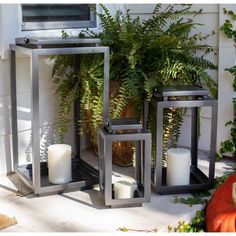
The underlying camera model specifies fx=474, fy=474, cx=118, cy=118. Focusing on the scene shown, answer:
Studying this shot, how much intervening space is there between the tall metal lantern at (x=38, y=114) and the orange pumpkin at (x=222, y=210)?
63 cm

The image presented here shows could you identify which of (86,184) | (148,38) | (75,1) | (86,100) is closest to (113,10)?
(75,1)

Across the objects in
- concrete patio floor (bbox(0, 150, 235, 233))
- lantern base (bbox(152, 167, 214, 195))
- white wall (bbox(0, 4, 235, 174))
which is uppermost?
white wall (bbox(0, 4, 235, 174))

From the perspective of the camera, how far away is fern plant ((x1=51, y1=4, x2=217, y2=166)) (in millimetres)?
2598

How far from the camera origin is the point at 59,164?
7.97ft

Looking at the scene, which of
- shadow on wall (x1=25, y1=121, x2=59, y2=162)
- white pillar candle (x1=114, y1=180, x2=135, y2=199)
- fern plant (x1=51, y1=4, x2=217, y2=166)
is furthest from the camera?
shadow on wall (x1=25, y1=121, x2=59, y2=162)

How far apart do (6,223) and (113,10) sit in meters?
1.69

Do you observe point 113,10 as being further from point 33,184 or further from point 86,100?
point 33,184

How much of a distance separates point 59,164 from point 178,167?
0.61 meters

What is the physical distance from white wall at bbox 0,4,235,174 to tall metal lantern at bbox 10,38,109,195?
6 centimetres

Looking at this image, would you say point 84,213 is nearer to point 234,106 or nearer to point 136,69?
point 136,69

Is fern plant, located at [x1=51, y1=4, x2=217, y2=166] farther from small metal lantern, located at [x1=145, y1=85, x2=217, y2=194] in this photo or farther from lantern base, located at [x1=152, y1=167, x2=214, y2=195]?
lantern base, located at [x1=152, y1=167, x2=214, y2=195]

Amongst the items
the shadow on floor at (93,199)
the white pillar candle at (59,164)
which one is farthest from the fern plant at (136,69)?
the shadow on floor at (93,199)

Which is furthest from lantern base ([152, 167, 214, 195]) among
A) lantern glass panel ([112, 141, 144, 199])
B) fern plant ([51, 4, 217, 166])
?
fern plant ([51, 4, 217, 166])

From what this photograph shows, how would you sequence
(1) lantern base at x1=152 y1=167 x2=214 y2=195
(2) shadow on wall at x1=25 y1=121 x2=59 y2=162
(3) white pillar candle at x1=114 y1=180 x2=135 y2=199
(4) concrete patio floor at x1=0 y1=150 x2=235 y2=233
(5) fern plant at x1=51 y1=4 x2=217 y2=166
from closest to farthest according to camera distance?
(4) concrete patio floor at x1=0 y1=150 x2=235 y2=233 < (3) white pillar candle at x1=114 y1=180 x2=135 y2=199 < (1) lantern base at x1=152 y1=167 x2=214 y2=195 < (5) fern plant at x1=51 y1=4 x2=217 y2=166 < (2) shadow on wall at x1=25 y1=121 x2=59 y2=162
